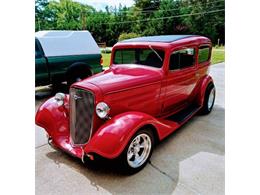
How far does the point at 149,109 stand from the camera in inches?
127

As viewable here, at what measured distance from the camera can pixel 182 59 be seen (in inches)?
146

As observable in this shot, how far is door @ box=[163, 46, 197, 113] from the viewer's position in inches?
136

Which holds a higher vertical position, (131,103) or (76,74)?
(76,74)

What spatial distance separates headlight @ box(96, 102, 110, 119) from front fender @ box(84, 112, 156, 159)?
93 mm

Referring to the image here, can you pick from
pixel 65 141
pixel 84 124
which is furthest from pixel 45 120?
pixel 84 124

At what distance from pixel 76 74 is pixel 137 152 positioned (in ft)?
13.3

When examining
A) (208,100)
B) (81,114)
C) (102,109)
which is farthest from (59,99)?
(208,100)

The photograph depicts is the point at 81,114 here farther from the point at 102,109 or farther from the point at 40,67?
the point at 40,67

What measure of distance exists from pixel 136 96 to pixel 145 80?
252 mm

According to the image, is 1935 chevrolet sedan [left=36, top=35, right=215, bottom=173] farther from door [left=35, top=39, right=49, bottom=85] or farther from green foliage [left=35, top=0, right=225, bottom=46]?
green foliage [left=35, top=0, right=225, bottom=46]

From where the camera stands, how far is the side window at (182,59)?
11.3 ft

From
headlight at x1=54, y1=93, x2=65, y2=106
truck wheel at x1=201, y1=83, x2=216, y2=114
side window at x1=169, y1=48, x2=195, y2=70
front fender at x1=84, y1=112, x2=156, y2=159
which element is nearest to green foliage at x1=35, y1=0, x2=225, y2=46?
truck wheel at x1=201, y1=83, x2=216, y2=114
